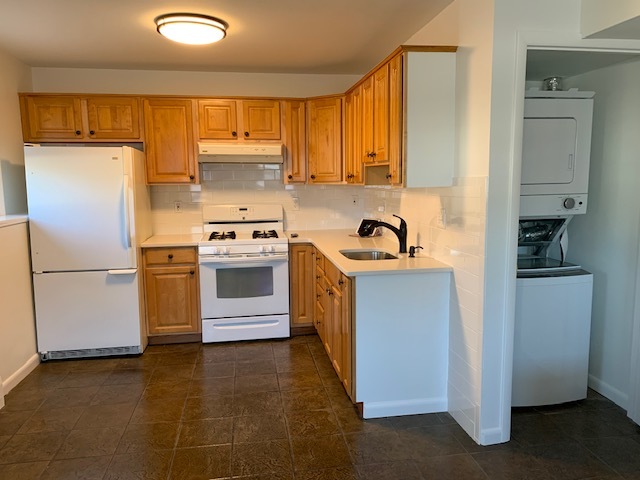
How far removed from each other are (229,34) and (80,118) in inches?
65.5

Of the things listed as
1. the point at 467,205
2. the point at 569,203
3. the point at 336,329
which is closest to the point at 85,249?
the point at 336,329

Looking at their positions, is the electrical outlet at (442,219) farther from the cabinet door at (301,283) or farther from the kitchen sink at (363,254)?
the cabinet door at (301,283)

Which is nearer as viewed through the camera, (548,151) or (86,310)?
(548,151)

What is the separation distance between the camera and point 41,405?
2.93 meters

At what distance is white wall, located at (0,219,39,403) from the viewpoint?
124 inches

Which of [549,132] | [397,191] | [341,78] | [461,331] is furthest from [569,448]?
[341,78]

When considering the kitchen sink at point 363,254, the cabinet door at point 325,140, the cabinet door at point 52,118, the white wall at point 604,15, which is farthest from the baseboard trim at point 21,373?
the white wall at point 604,15

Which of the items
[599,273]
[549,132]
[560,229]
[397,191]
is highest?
[549,132]

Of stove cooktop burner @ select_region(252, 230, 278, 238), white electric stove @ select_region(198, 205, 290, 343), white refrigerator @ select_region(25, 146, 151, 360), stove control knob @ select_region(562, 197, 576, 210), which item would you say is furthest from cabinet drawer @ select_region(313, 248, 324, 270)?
stove control knob @ select_region(562, 197, 576, 210)

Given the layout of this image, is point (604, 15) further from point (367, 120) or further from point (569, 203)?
point (367, 120)

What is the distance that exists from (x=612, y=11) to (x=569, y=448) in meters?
2.17

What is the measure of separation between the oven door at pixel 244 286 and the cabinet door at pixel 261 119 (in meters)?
1.14

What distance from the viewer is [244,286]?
13.1ft

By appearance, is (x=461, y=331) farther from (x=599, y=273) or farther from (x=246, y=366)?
(x=246, y=366)
